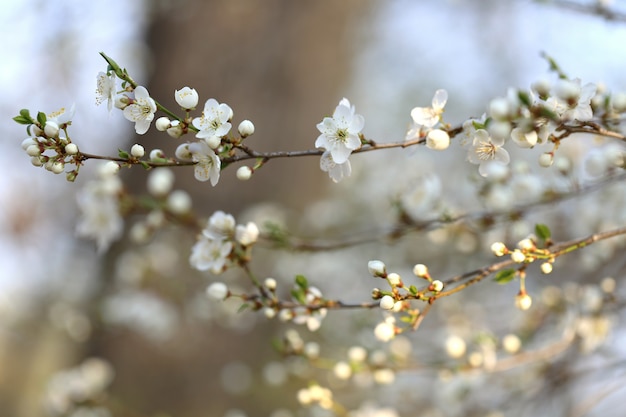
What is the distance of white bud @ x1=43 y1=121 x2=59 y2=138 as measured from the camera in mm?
854

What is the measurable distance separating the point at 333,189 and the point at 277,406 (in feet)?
3.95

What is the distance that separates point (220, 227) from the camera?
1.11 m

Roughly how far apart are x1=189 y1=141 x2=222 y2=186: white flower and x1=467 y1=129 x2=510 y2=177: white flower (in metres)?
0.37

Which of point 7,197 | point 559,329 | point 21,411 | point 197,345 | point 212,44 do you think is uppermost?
point 7,197

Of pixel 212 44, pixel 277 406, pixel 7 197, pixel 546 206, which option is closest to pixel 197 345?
pixel 277 406

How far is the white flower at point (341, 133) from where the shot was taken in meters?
0.88


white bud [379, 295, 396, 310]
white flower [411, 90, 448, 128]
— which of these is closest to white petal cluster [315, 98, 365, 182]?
white flower [411, 90, 448, 128]

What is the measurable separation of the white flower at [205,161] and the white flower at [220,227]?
20cm

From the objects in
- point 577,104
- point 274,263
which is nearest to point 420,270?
point 577,104

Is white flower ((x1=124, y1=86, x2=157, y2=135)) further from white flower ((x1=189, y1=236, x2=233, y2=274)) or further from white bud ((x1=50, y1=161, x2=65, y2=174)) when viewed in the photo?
white flower ((x1=189, y1=236, x2=233, y2=274))

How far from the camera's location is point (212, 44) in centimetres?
292

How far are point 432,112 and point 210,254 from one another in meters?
0.47

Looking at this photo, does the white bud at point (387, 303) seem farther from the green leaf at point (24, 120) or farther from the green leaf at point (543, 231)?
the green leaf at point (24, 120)

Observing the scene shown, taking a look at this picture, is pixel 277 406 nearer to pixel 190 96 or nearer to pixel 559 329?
pixel 559 329
